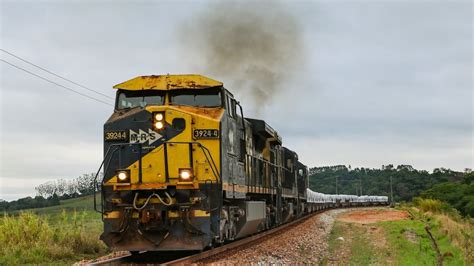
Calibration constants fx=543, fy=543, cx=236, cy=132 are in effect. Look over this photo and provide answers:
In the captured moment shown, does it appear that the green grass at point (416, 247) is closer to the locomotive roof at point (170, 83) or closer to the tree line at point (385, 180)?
the locomotive roof at point (170, 83)

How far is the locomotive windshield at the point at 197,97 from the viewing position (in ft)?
42.1

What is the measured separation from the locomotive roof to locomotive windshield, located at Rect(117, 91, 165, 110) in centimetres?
16

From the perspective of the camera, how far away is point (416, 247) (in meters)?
16.7

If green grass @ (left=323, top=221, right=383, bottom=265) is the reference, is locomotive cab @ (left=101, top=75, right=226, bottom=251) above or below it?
above

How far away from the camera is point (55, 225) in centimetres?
1534

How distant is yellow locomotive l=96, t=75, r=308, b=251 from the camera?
11586 mm

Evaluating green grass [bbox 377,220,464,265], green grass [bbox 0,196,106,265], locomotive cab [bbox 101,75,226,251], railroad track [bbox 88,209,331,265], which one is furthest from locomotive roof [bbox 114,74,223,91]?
green grass [bbox 377,220,464,265]

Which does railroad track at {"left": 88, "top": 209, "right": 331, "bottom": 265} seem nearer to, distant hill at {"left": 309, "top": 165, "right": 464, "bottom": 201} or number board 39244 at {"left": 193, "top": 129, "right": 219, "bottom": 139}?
number board 39244 at {"left": 193, "top": 129, "right": 219, "bottom": 139}

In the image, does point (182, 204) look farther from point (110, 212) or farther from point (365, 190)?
point (365, 190)

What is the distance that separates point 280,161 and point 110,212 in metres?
12.5

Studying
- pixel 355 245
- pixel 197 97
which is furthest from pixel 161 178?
pixel 355 245

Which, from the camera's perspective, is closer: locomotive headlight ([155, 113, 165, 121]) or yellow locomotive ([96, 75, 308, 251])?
yellow locomotive ([96, 75, 308, 251])

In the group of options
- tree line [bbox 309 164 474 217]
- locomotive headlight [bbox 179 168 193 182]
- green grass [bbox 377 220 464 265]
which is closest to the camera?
locomotive headlight [bbox 179 168 193 182]

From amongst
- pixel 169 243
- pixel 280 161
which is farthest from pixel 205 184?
pixel 280 161
